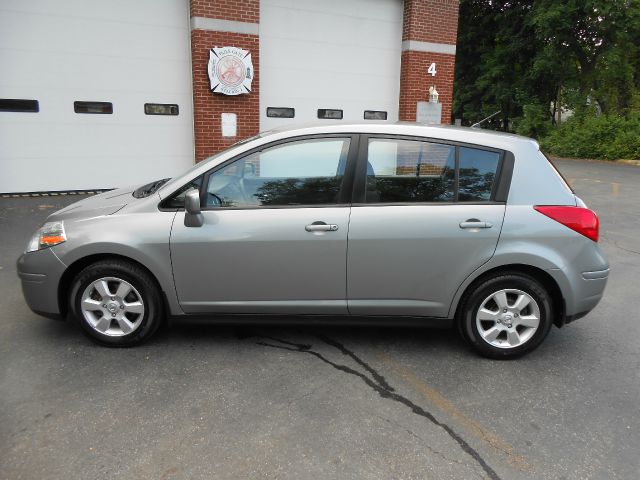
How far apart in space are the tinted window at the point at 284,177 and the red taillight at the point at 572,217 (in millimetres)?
1434

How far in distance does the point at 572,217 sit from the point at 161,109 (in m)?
8.22

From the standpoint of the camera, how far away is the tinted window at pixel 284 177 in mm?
3668

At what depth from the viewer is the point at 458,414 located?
120 inches

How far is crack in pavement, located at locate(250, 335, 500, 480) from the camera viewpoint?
270cm

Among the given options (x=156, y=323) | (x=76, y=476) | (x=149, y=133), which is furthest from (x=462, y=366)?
(x=149, y=133)

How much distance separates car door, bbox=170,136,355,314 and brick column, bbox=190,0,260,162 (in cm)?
669

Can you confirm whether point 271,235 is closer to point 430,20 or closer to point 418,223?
point 418,223

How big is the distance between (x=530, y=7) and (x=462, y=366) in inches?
1094

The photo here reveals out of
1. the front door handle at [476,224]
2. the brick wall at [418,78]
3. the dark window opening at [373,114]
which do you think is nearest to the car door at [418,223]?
the front door handle at [476,224]

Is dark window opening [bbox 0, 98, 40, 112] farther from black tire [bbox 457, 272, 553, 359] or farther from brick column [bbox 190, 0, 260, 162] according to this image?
black tire [bbox 457, 272, 553, 359]

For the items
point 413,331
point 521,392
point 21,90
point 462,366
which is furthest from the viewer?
point 21,90

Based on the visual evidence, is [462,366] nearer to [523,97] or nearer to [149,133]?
[149,133]

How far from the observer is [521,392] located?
3.34 meters

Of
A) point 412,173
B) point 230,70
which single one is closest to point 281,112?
point 230,70
